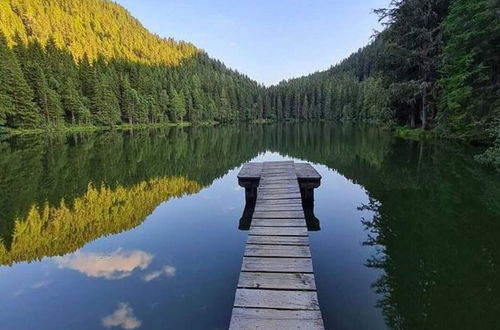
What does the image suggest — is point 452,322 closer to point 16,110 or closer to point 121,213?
point 121,213

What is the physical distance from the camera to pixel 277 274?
450 cm

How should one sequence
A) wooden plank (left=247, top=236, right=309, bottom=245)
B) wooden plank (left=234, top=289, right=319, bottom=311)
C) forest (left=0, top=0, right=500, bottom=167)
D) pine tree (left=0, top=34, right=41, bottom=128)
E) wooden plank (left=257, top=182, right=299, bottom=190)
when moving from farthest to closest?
pine tree (left=0, top=34, right=41, bottom=128) → forest (left=0, top=0, right=500, bottom=167) → wooden plank (left=257, top=182, right=299, bottom=190) → wooden plank (left=247, top=236, right=309, bottom=245) → wooden plank (left=234, top=289, right=319, bottom=311)

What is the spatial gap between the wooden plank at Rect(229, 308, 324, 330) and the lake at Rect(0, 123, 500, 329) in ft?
3.47

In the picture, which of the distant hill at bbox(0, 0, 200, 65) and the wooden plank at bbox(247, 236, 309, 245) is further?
the distant hill at bbox(0, 0, 200, 65)

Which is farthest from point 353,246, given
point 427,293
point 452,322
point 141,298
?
point 141,298

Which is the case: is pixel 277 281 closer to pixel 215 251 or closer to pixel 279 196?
pixel 215 251

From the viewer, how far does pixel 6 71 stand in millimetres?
44281

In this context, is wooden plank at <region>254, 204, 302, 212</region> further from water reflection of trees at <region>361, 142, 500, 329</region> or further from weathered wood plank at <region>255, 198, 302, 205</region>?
water reflection of trees at <region>361, 142, 500, 329</region>

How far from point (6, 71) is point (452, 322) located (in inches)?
2191

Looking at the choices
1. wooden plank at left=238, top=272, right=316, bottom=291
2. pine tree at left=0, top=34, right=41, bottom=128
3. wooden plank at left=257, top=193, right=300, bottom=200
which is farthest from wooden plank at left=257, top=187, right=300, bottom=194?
pine tree at left=0, top=34, right=41, bottom=128

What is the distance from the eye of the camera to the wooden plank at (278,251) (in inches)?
202

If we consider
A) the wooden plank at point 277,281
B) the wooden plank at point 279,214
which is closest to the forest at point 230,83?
the wooden plank at point 279,214

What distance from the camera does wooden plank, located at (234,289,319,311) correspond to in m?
3.72

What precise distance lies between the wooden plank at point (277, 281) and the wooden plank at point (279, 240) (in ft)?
3.92
